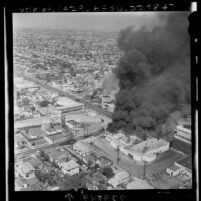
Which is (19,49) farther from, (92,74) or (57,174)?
(57,174)

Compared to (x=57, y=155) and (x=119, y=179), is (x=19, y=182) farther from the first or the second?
(x=119, y=179)

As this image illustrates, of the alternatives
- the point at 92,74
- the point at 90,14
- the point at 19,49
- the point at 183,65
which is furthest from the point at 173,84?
the point at 19,49

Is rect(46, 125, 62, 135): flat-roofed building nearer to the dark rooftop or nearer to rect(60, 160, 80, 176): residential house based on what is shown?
rect(60, 160, 80, 176): residential house

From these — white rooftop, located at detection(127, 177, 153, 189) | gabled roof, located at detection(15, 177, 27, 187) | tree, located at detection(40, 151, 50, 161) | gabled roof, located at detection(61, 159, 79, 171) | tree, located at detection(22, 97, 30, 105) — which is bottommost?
white rooftop, located at detection(127, 177, 153, 189)

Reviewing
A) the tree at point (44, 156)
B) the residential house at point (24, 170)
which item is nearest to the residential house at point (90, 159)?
the tree at point (44, 156)

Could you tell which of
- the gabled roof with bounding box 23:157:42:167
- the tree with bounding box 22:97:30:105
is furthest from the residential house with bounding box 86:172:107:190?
the tree with bounding box 22:97:30:105

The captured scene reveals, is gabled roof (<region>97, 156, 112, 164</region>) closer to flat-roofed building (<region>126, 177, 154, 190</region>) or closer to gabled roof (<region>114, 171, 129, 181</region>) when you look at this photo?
gabled roof (<region>114, 171, 129, 181</region>)

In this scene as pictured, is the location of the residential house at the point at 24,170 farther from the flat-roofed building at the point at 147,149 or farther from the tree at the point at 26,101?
the flat-roofed building at the point at 147,149

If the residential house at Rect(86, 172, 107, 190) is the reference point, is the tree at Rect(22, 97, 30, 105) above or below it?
above
